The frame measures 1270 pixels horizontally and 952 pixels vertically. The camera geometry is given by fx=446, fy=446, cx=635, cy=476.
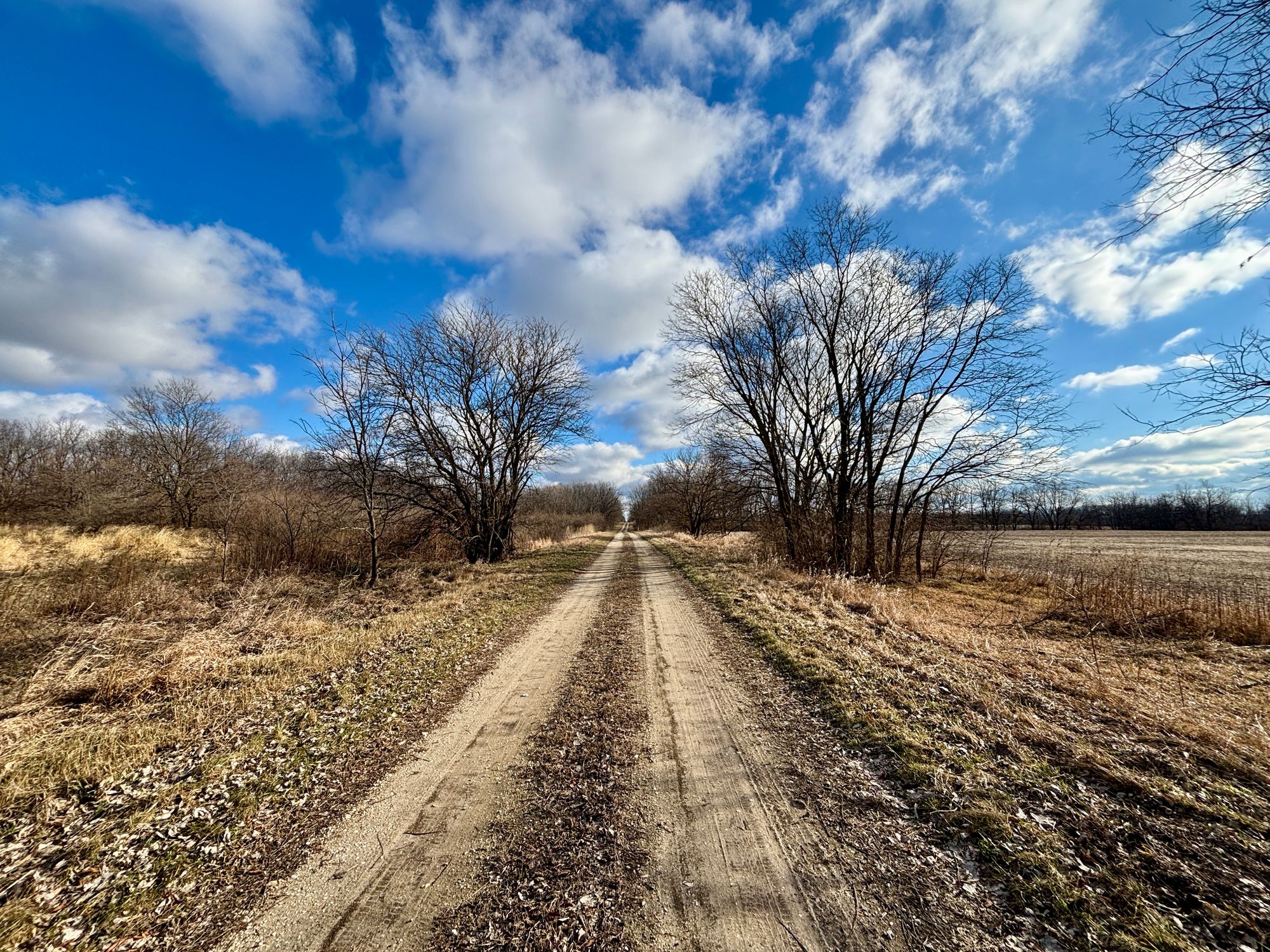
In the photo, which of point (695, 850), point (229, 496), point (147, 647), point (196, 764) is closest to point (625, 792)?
point (695, 850)

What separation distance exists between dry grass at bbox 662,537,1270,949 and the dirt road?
1.70 feet

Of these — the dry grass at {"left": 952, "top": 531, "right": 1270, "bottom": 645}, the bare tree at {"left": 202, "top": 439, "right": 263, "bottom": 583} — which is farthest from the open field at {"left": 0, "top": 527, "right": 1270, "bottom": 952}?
the bare tree at {"left": 202, "top": 439, "right": 263, "bottom": 583}

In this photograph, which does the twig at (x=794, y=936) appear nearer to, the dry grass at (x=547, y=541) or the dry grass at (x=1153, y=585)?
the dry grass at (x=1153, y=585)

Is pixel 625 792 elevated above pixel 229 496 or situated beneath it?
situated beneath

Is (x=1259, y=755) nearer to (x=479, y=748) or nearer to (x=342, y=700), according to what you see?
(x=479, y=748)

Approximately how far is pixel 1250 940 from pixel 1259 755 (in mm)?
2597

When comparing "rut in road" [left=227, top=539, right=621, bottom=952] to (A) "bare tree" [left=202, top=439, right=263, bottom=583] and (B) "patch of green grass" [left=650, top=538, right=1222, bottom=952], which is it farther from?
(A) "bare tree" [left=202, top=439, right=263, bottom=583]

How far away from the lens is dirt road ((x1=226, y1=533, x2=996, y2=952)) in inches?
96.6

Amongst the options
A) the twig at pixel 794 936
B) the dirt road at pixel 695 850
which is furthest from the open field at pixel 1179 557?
the twig at pixel 794 936

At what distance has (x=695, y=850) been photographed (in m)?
3.04

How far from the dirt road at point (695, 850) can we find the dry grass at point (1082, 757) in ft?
1.70

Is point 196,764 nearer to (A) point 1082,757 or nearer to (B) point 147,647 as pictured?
(B) point 147,647

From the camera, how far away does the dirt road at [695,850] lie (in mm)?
2453

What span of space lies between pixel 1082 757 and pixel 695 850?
349 centimetres
